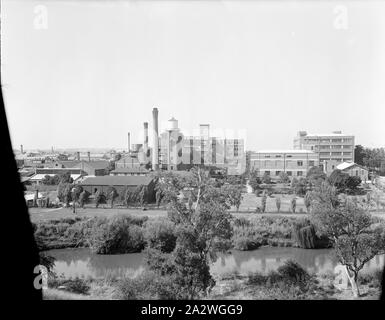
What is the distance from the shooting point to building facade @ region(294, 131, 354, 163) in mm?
2719

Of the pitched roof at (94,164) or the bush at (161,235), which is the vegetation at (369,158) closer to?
the bush at (161,235)

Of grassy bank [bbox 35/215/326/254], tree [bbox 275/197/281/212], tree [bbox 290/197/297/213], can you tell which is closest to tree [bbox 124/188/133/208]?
grassy bank [bbox 35/215/326/254]

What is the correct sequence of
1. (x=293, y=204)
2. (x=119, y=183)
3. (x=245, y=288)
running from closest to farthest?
(x=245, y=288), (x=119, y=183), (x=293, y=204)

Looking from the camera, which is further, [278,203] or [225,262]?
[278,203]

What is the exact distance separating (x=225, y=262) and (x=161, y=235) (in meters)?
0.67

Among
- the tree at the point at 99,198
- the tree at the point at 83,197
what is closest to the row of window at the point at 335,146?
the tree at the point at 99,198

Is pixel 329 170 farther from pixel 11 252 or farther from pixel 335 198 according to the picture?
pixel 11 252

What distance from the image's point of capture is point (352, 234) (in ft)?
8.49

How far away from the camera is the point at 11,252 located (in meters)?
2.25

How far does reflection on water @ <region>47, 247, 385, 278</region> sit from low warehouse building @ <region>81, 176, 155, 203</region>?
644 mm

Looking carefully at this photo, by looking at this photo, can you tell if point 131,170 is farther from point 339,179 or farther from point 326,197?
point 339,179

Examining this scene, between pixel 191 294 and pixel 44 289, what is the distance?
3.82ft

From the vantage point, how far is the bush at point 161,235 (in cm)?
260

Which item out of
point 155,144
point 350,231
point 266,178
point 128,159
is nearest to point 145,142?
point 155,144
